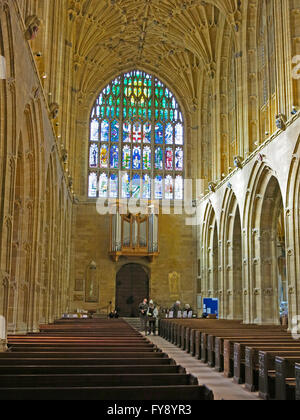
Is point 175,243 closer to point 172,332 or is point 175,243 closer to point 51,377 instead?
point 172,332

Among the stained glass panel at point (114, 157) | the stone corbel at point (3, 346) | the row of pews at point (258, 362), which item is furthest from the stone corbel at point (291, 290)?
the stained glass panel at point (114, 157)

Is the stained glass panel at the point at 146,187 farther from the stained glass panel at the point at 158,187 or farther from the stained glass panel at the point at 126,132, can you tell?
the stained glass panel at the point at 126,132

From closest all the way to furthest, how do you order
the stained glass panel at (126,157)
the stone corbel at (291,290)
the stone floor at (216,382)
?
the stone floor at (216,382) → the stone corbel at (291,290) → the stained glass panel at (126,157)

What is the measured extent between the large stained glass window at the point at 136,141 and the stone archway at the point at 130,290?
5.70 metres

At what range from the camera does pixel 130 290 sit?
1337 inches

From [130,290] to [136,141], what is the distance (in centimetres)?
1121

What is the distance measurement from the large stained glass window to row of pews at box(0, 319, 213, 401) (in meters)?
26.4

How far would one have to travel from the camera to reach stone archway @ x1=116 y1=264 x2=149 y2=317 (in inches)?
1332

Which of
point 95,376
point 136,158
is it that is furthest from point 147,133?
point 95,376

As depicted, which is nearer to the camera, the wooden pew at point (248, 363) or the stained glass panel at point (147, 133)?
the wooden pew at point (248, 363)

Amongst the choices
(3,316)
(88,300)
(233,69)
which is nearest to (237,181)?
(233,69)

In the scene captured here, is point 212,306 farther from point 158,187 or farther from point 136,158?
point 136,158

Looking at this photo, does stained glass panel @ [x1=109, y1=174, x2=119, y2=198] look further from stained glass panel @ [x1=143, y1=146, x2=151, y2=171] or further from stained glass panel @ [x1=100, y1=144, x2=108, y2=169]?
stained glass panel @ [x1=143, y1=146, x2=151, y2=171]

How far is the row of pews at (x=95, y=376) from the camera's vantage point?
479 centimetres
